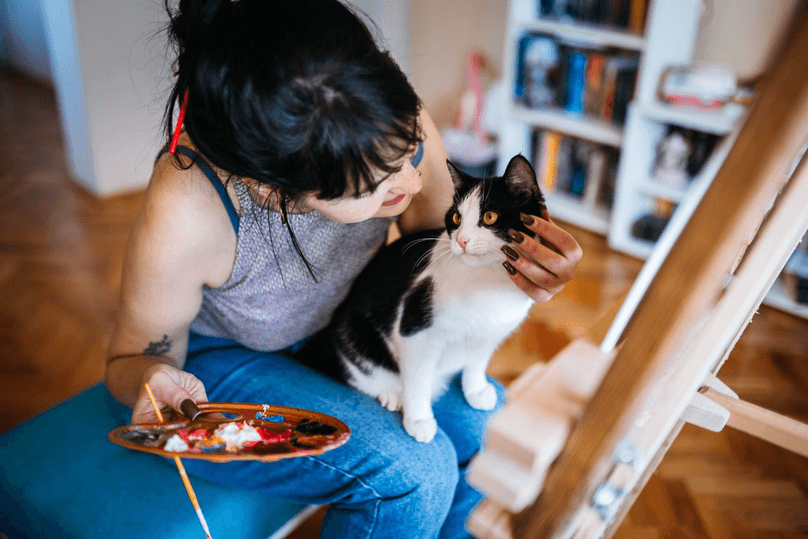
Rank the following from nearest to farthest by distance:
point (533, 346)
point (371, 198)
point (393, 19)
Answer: point (371, 198), point (533, 346), point (393, 19)

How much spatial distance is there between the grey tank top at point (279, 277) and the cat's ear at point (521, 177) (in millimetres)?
296

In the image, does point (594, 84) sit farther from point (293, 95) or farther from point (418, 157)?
point (293, 95)

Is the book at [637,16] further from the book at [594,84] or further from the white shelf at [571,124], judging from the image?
the white shelf at [571,124]

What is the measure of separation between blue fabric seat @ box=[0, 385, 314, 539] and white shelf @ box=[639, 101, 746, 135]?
6.11 feet

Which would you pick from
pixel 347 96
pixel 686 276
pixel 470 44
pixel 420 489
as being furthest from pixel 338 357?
pixel 470 44

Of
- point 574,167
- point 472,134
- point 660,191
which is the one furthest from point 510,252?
point 472,134

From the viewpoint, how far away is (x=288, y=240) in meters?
0.95

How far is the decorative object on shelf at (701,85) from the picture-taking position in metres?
2.14

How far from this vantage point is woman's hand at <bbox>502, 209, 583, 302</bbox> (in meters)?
0.72

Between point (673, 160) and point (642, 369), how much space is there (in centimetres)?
225

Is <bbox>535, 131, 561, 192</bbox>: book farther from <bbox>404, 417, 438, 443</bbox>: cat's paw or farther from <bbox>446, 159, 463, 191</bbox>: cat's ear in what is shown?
<bbox>404, 417, 438, 443</bbox>: cat's paw

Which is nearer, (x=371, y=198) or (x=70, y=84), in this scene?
(x=371, y=198)

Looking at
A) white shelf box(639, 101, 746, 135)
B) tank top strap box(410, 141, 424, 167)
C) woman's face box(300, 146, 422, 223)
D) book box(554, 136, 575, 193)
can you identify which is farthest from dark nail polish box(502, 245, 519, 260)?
book box(554, 136, 575, 193)

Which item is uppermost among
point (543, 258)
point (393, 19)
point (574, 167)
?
point (543, 258)
